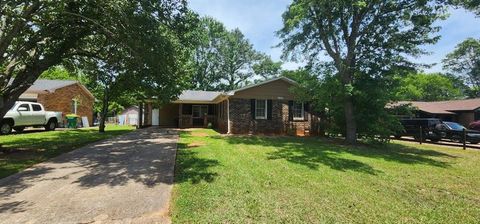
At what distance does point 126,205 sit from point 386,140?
14.4 metres

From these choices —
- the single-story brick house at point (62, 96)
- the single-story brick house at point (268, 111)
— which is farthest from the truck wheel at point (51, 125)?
the single-story brick house at point (268, 111)

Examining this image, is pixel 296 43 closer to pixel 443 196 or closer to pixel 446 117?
pixel 443 196

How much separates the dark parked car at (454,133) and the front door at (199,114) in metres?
19.2

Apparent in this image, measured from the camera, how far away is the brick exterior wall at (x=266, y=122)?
2064cm

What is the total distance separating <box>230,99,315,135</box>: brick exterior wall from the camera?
67.7ft

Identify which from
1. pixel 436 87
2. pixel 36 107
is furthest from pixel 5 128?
pixel 436 87

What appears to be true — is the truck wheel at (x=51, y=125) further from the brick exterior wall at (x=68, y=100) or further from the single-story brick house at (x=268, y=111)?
the single-story brick house at (x=268, y=111)

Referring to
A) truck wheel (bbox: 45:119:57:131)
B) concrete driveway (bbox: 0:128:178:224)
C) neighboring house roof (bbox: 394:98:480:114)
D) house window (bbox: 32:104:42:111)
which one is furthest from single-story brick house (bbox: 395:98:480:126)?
house window (bbox: 32:104:42:111)

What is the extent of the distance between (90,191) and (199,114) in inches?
937

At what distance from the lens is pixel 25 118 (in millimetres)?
19047

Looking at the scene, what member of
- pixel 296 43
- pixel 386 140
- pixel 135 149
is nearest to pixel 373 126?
pixel 386 140

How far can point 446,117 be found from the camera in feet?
104

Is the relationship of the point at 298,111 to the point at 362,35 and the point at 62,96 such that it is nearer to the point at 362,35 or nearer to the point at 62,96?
the point at 362,35

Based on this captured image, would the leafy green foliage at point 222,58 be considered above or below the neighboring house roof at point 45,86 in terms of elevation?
above
